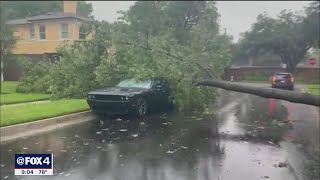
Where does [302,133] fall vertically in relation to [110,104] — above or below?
below

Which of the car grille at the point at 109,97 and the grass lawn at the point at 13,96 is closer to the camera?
the car grille at the point at 109,97

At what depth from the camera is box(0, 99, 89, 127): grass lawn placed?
1090cm

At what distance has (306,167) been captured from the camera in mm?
6887

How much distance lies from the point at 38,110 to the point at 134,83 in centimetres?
324

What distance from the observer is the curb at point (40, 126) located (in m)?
9.48

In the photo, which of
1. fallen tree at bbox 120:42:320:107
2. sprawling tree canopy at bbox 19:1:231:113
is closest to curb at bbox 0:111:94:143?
sprawling tree canopy at bbox 19:1:231:113

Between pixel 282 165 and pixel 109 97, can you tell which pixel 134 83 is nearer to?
pixel 109 97

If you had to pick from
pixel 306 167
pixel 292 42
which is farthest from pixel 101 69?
pixel 292 42

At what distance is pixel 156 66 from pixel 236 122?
3153 millimetres

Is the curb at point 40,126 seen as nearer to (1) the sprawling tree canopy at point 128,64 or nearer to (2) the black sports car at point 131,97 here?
(1) the sprawling tree canopy at point 128,64

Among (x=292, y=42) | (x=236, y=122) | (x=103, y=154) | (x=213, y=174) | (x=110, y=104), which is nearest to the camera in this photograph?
(x=213, y=174)

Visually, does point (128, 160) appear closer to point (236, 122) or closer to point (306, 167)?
point (306, 167)

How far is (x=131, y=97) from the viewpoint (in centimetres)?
1120

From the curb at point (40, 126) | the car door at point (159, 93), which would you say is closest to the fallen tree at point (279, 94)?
the car door at point (159, 93)
